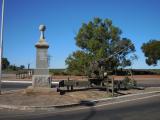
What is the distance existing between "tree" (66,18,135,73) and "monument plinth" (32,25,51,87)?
30980 mm

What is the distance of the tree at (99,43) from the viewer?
177 ft

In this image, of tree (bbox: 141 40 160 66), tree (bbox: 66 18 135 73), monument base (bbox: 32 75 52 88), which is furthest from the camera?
tree (bbox: 141 40 160 66)

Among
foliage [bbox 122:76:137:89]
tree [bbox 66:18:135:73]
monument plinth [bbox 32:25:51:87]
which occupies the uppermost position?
tree [bbox 66:18:135:73]

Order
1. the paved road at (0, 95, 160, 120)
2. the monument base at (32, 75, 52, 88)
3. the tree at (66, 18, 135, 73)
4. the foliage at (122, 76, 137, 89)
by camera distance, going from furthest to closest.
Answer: the tree at (66, 18, 135, 73), the foliage at (122, 76, 137, 89), the monument base at (32, 75, 52, 88), the paved road at (0, 95, 160, 120)

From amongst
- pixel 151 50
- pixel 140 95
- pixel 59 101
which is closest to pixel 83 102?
pixel 59 101

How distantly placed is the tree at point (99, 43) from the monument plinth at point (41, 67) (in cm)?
3098

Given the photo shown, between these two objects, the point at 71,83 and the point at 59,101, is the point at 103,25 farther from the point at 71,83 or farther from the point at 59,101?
the point at 59,101

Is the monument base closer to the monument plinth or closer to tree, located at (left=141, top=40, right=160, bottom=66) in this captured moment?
the monument plinth

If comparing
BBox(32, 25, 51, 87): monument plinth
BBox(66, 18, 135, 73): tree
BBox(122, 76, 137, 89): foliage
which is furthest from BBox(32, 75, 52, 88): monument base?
BBox(66, 18, 135, 73): tree

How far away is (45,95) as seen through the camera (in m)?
20.1

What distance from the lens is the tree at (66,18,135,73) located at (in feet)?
177

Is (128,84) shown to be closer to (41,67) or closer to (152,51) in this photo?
(41,67)

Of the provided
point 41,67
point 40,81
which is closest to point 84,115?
point 40,81

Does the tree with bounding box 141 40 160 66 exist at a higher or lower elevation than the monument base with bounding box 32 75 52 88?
higher
